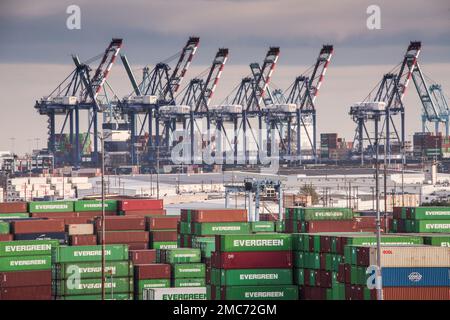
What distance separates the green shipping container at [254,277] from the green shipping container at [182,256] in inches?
278

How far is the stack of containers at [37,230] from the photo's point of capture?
5512 cm

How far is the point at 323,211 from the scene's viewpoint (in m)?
51.3

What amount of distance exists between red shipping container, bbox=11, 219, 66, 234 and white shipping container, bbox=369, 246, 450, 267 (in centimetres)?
2486

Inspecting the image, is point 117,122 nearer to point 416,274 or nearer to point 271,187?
point 271,187

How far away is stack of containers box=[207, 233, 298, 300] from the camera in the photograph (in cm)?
3991

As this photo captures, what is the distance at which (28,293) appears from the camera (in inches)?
1797

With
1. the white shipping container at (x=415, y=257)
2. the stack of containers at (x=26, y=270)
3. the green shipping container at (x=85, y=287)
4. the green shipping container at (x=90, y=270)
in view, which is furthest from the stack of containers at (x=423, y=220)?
the white shipping container at (x=415, y=257)

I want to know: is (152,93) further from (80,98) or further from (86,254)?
(86,254)

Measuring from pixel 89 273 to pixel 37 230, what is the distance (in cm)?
1167

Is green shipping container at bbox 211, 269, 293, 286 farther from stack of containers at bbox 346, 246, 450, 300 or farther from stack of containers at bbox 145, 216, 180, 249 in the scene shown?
stack of containers at bbox 145, 216, 180, 249

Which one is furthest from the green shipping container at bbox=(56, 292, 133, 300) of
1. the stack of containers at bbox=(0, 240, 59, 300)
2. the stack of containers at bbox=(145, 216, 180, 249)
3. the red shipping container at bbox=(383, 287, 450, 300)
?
the red shipping container at bbox=(383, 287, 450, 300)

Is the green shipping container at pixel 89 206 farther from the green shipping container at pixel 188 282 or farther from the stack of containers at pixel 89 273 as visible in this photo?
the stack of containers at pixel 89 273

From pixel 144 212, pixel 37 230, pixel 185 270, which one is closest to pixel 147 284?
pixel 185 270
